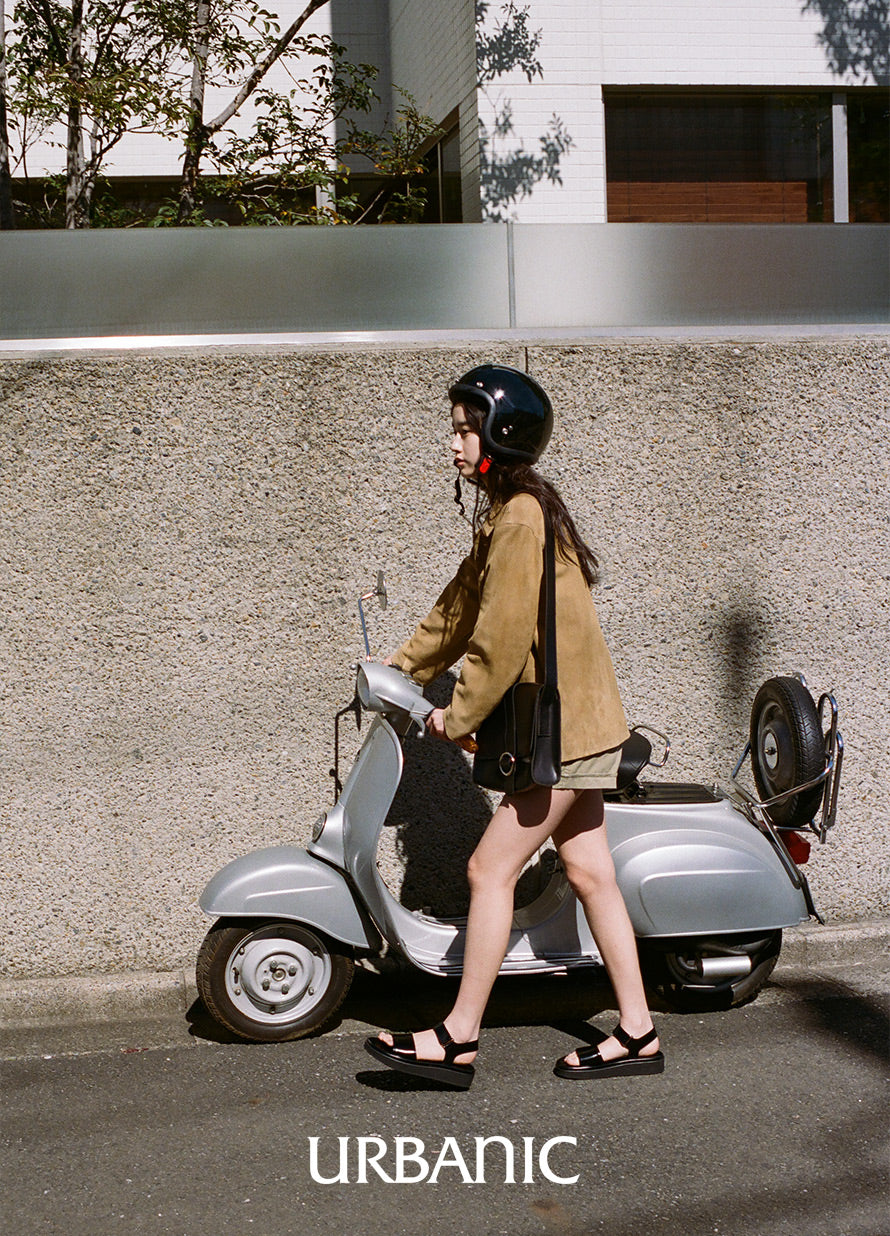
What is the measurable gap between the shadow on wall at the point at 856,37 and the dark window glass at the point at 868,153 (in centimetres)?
21

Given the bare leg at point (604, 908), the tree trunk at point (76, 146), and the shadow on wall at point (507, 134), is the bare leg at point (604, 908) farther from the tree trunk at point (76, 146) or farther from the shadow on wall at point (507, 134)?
the shadow on wall at point (507, 134)

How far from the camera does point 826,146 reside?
9.59 metres

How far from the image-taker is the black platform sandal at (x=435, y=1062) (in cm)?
356

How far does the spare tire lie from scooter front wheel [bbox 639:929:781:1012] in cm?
40

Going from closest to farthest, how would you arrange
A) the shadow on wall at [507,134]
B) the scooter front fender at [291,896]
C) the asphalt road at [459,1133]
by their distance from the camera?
the asphalt road at [459,1133], the scooter front fender at [291,896], the shadow on wall at [507,134]

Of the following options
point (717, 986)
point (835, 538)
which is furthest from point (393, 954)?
point (835, 538)

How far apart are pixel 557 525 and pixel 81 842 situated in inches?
82.5

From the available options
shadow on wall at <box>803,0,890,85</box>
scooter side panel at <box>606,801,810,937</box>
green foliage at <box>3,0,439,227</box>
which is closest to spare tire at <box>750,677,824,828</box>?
scooter side panel at <box>606,801,810,937</box>

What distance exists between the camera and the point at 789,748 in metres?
4.06

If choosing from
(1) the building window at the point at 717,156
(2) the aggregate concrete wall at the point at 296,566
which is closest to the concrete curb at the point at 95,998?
(2) the aggregate concrete wall at the point at 296,566

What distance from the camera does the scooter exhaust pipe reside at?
4047mm

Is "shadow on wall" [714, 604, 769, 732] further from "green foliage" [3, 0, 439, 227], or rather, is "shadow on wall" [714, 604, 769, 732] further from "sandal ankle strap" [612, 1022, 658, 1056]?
"green foliage" [3, 0, 439, 227]

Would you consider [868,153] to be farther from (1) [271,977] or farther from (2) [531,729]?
(1) [271,977]

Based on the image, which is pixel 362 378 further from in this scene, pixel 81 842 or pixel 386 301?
pixel 81 842
